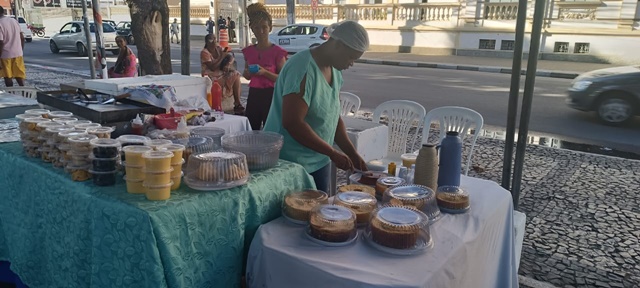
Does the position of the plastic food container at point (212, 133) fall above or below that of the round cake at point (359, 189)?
above

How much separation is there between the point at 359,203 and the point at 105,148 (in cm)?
107

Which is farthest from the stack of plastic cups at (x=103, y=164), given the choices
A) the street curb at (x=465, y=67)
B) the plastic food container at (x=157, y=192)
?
the street curb at (x=465, y=67)

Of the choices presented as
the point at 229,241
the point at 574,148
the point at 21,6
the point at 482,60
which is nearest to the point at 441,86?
the point at 574,148

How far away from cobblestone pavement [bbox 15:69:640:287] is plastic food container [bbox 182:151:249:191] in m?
2.20

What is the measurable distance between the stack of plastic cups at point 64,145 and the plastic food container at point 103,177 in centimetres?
18

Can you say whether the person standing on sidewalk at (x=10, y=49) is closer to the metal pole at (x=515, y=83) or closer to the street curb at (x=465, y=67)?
the metal pole at (x=515, y=83)

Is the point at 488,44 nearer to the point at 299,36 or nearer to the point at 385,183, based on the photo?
the point at 299,36

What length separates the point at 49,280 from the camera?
2043mm

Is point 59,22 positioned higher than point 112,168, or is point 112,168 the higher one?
point 59,22

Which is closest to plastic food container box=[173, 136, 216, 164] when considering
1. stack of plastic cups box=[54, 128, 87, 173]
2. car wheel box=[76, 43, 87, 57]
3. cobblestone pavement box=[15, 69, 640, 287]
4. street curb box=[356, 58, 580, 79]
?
stack of plastic cups box=[54, 128, 87, 173]

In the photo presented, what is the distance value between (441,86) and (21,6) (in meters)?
38.1

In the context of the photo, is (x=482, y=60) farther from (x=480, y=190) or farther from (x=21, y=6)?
(x=21, y=6)

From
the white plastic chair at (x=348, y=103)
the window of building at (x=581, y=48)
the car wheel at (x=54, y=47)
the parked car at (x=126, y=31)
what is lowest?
the white plastic chair at (x=348, y=103)

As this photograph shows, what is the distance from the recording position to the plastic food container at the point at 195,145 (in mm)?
2125
